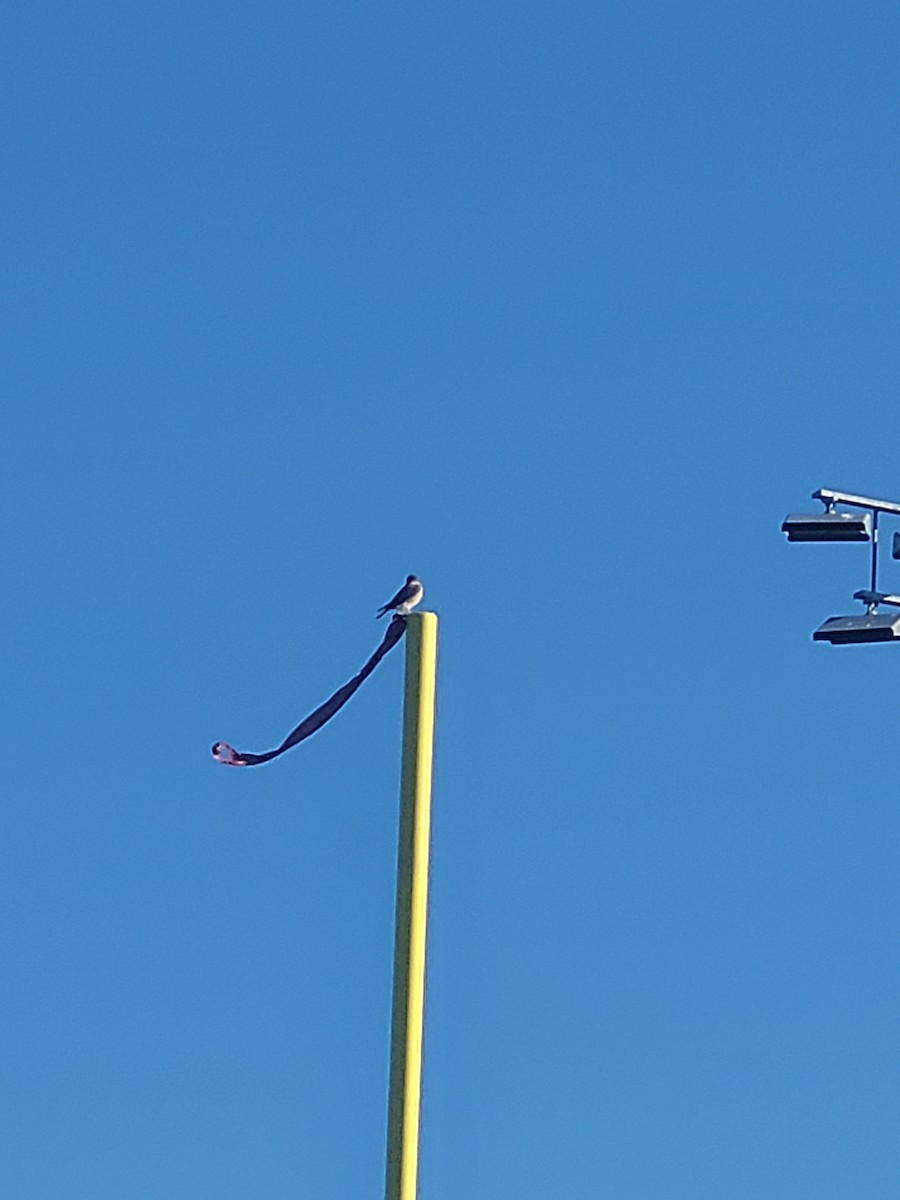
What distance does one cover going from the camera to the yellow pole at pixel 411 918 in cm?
677

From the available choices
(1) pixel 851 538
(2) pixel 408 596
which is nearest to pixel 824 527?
(1) pixel 851 538

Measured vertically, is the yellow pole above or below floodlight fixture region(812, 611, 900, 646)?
below

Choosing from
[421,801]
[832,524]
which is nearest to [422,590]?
[421,801]

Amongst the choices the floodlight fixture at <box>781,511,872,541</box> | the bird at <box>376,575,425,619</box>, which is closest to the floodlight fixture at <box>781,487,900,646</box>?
the floodlight fixture at <box>781,511,872,541</box>

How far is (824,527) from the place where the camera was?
38.7ft

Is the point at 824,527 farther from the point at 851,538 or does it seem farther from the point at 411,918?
the point at 411,918

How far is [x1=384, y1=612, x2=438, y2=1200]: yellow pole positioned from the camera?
22.2ft

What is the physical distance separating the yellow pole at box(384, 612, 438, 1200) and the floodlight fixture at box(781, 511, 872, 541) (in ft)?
15.8

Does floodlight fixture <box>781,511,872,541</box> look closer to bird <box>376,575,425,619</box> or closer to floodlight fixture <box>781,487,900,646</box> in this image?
floodlight fixture <box>781,487,900,646</box>

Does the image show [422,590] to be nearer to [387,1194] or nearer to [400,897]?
[400,897]

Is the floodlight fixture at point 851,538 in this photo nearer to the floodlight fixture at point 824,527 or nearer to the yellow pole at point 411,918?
the floodlight fixture at point 824,527

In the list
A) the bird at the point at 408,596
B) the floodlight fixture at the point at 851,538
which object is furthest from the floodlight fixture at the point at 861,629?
the bird at the point at 408,596

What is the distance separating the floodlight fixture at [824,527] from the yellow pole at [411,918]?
482 cm

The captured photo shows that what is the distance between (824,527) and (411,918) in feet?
17.3
